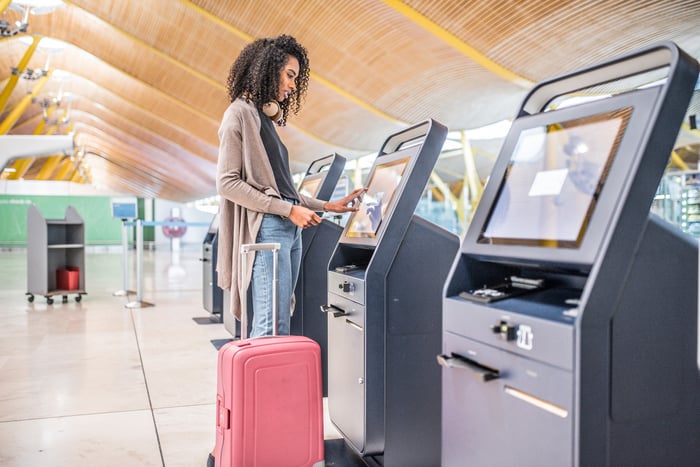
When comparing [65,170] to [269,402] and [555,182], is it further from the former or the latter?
[555,182]

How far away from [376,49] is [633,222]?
8.87 metres

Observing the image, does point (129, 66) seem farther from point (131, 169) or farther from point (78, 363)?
point (131, 169)

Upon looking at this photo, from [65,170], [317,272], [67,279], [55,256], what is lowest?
[67,279]

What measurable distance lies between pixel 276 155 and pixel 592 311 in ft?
4.19

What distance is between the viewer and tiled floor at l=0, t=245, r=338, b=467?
240 centimetres

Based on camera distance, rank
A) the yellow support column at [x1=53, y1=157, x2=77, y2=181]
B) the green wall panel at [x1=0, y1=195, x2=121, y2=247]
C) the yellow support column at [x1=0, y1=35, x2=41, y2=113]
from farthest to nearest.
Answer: the yellow support column at [x1=53, y1=157, x2=77, y2=181]
the green wall panel at [x1=0, y1=195, x2=121, y2=247]
the yellow support column at [x1=0, y1=35, x2=41, y2=113]

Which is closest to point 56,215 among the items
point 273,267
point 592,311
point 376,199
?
point 376,199

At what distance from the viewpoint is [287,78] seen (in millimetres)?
2150

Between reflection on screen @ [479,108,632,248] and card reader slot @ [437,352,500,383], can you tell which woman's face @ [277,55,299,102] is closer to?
reflection on screen @ [479,108,632,248]

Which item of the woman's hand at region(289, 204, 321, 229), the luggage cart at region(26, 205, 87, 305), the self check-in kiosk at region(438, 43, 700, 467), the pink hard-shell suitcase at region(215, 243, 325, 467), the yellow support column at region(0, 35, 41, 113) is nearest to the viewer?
the self check-in kiosk at region(438, 43, 700, 467)

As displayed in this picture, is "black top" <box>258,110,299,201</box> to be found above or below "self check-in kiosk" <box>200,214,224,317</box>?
above

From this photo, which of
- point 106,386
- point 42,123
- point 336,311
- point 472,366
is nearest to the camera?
point 472,366

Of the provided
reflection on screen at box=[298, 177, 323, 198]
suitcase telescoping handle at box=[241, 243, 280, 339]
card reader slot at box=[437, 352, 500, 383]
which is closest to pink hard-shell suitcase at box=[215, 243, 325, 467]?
suitcase telescoping handle at box=[241, 243, 280, 339]

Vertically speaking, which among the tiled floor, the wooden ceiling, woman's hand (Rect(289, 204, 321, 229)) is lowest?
the tiled floor
